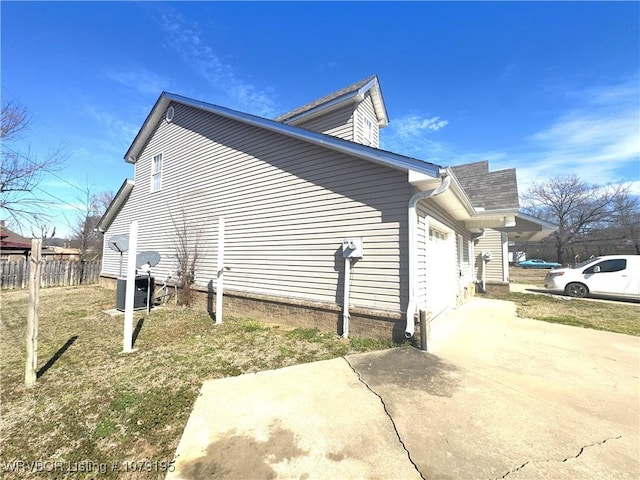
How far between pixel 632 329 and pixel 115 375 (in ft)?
32.6

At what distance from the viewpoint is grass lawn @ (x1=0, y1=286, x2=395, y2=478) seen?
7.95 feet

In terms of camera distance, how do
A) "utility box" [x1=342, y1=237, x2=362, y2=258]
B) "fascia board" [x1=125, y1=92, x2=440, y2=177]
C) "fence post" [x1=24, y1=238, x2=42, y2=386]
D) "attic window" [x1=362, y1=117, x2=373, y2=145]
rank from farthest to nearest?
1. "attic window" [x1=362, y1=117, x2=373, y2=145]
2. "utility box" [x1=342, y1=237, x2=362, y2=258]
3. "fascia board" [x1=125, y1=92, x2=440, y2=177]
4. "fence post" [x1=24, y1=238, x2=42, y2=386]

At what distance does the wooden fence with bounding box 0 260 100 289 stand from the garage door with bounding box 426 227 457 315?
59.0 feet

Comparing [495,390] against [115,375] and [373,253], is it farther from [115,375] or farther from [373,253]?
[115,375]

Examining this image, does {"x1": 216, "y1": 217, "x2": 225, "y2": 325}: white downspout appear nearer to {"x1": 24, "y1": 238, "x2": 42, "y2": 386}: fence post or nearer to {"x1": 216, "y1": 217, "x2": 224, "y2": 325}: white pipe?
{"x1": 216, "y1": 217, "x2": 224, "y2": 325}: white pipe

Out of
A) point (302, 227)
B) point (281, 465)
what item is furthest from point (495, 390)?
point (302, 227)

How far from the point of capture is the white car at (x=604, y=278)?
949cm

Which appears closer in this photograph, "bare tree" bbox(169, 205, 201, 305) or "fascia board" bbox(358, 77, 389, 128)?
"fascia board" bbox(358, 77, 389, 128)

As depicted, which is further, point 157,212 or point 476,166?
point 476,166

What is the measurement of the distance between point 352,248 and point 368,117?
5466 millimetres


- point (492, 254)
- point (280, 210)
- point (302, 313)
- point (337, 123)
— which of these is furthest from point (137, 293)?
point (492, 254)

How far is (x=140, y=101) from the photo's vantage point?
10.8m

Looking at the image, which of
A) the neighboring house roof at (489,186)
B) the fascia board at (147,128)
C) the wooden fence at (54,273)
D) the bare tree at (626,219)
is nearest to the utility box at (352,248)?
the neighboring house roof at (489,186)

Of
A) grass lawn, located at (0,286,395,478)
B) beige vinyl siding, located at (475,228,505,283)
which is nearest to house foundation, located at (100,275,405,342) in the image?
grass lawn, located at (0,286,395,478)
